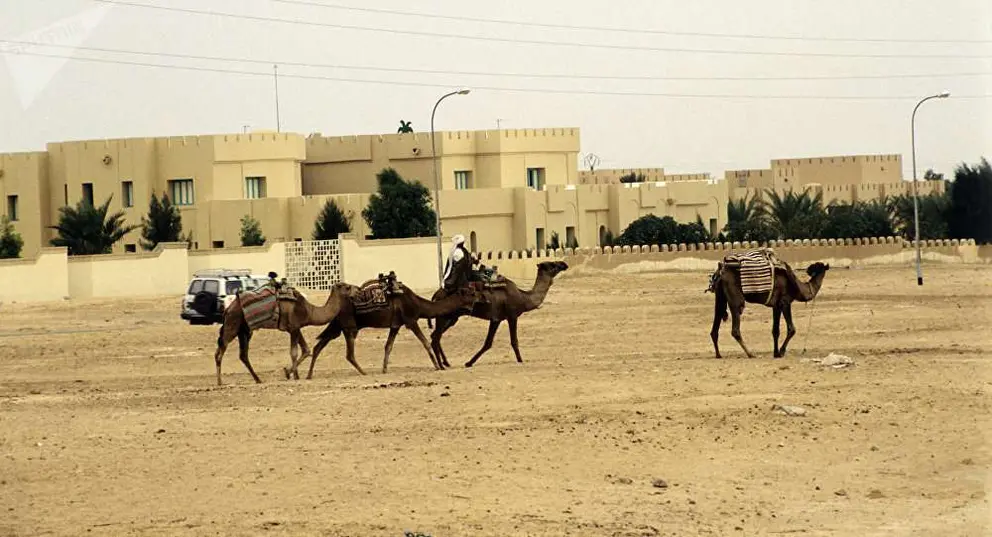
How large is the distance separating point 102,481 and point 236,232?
49.3 m

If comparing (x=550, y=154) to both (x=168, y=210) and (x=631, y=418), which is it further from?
(x=631, y=418)

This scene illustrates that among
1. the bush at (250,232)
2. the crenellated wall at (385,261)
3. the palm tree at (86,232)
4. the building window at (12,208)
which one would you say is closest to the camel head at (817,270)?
the crenellated wall at (385,261)

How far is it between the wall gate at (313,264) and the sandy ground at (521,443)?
21.6 meters

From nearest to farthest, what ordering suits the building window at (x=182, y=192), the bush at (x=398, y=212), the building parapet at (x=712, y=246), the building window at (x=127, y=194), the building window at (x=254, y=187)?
the building parapet at (x=712, y=246), the bush at (x=398, y=212), the building window at (x=182, y=192), the building window at (x=127, y=194), the building window at (x=254, y=187)

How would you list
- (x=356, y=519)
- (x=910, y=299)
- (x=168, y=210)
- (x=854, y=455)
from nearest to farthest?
1. (x=356, y=519)
2. (x=854, y=455)
3. (x=910, y=299)
4. (x=168, y=210)

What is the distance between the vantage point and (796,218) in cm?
7362

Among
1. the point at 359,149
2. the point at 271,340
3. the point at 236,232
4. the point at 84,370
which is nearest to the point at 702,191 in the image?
the point at 359,149

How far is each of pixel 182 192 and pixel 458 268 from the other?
140 feet

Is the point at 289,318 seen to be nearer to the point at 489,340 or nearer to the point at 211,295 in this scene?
the point at 489,340

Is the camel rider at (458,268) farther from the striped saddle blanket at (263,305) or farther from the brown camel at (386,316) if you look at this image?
the striped saddle blanket at (263,305)

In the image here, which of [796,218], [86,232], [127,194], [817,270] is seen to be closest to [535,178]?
[796,218]

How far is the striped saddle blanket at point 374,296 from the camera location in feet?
84.0

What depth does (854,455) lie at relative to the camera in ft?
59.5

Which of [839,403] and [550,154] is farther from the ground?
[550,154]
